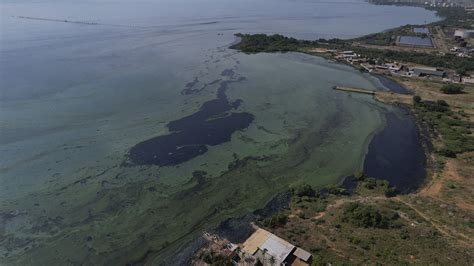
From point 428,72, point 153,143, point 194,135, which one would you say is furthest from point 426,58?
point 153,143

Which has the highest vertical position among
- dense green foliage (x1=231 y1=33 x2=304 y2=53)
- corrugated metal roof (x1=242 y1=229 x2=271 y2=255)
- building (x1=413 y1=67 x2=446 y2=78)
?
dense green foliage (x1=231 y1=33 x2=304 y2=53)

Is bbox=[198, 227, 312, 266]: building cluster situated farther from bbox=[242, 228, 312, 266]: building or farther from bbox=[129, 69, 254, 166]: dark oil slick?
bbox=[129, 69, 254, 166]: dark oil slick

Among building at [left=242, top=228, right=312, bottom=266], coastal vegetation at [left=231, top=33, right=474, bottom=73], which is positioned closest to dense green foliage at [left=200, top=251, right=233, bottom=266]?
building at [left=242, top=228, right=312, bottom=266]

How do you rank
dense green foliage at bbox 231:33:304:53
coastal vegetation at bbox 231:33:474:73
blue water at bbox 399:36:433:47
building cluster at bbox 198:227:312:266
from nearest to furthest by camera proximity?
building cluster at bbox 198:227:312:266 < coastal vegetation at bbox 231:33:474:73 < dense green foliage at bbox 231:33:304:53 < blue water at bbox 399:36:433:47

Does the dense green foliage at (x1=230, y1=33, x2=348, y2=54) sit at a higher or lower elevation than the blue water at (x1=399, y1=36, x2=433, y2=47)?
lower

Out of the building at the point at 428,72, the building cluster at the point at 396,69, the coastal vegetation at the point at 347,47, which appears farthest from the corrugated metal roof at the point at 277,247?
the coastal vegetation at the point at 347,47

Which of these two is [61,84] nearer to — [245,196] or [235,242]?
[245,196]
